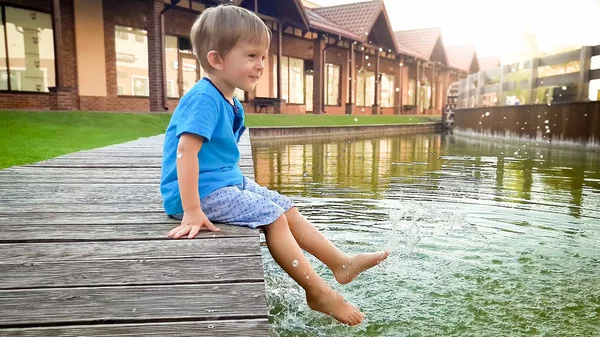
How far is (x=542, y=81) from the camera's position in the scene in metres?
10.6

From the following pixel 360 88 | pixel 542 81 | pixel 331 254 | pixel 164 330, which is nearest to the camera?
pixel 164 330

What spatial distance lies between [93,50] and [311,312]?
13.6m

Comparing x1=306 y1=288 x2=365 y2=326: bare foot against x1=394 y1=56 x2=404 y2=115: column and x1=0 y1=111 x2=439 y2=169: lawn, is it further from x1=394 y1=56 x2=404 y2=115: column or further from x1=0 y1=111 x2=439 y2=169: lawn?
x1=394 y1=56 x2=404 y2=115: column

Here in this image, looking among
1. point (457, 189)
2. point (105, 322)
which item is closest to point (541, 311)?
point (105, 322)

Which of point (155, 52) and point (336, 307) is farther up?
point (155, 52)

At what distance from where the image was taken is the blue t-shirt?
179 cm

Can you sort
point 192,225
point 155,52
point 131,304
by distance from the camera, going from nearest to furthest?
point 131,304 < point 192,225 < point 155,52

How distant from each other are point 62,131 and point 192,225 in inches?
307

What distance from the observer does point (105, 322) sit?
1.04 meters

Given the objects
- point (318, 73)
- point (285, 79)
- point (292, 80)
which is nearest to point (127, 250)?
point (285, 79)

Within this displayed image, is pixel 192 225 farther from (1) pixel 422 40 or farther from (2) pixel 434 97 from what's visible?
(2) pixel 434 97

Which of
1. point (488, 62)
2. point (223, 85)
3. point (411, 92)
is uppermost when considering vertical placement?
point (488, 62)

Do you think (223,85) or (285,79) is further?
(285,79)

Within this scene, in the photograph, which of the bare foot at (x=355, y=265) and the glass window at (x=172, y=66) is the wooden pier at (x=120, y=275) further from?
the glass window at (x=172, y=66)
